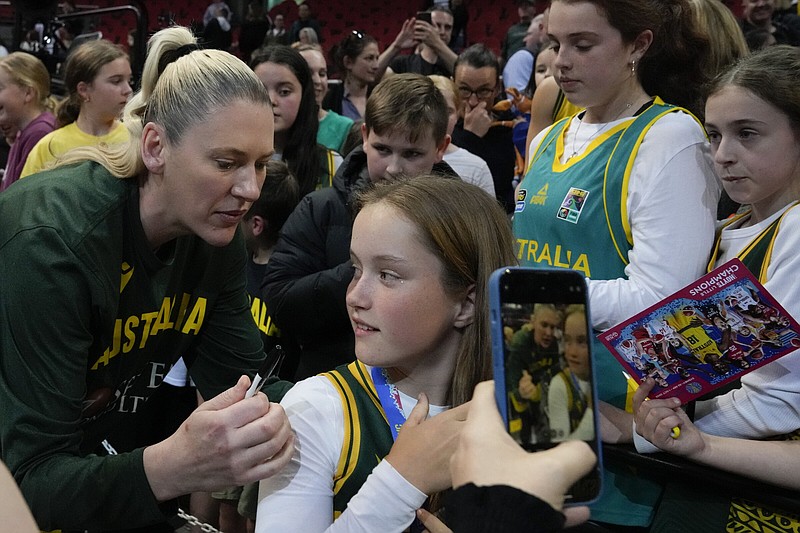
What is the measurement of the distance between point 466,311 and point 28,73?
4.08 metres

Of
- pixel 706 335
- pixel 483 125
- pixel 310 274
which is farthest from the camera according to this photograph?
pixel 483 125

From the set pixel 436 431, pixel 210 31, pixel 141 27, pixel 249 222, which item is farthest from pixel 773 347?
pixel 210 31

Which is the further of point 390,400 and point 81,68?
point 81,68

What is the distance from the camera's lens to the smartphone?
0.94 m

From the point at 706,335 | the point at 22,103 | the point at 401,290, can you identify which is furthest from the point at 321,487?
the point at 22,103

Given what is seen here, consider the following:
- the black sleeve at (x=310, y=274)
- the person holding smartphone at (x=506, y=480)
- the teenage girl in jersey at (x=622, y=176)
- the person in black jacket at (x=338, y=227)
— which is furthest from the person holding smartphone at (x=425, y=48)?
the person holding smartphone at (x=506, y=480)

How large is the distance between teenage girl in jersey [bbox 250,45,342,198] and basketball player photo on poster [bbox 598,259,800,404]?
2044 mm

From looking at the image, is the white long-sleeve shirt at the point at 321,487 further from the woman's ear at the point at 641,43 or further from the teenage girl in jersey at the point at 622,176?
the woman's ear at the point at 641,43

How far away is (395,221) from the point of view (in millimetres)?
1500

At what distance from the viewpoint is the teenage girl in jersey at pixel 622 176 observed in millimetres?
1801

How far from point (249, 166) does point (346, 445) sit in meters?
0.62

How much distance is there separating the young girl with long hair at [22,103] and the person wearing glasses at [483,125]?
7.24 ft

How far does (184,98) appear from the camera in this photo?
1701 millimetres

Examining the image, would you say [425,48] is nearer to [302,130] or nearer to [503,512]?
[302,130]
